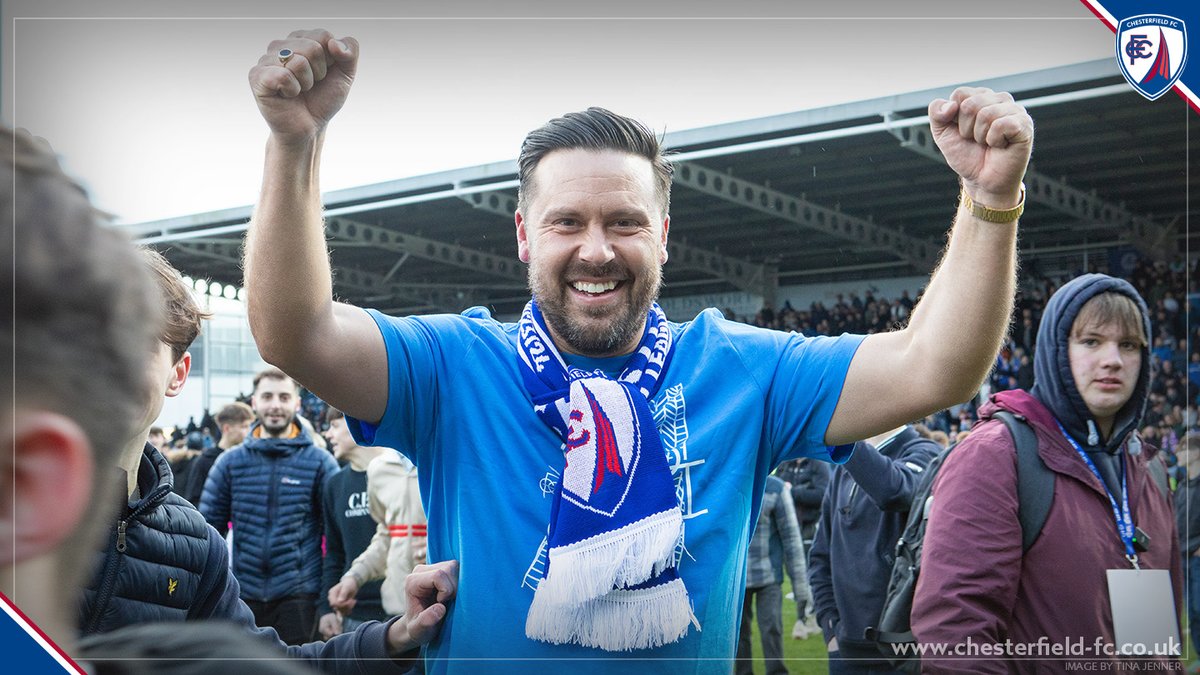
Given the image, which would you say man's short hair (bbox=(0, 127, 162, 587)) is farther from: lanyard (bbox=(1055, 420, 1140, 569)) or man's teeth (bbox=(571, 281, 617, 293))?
lanyard (bbox=(1055, 420, 1140, 569))

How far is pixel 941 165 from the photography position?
627 inches

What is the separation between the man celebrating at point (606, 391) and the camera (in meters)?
1.70

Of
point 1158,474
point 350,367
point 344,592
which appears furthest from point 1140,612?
point 344,592

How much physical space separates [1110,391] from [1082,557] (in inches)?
18.8

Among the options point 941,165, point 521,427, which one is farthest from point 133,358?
point 941,165

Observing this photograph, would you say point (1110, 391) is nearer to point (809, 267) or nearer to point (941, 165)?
point (941, 165)

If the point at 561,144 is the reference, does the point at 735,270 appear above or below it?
above

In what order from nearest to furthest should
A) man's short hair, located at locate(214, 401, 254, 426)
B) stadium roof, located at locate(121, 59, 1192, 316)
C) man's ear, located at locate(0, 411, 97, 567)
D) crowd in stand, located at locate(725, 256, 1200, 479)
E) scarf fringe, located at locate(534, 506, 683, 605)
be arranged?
man's ear, located at locate(0, 411, 97, 567) < scarf fringe, located at locate(534, 506, 683, 605) < man's short hair, located at locate(214, 401, 254, 426) < stadium roof, located at locate(121, 59, 1192, 316) < crowd in stand, located at locate(725, 256, 1200, 479)

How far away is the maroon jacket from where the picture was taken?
2418 mm

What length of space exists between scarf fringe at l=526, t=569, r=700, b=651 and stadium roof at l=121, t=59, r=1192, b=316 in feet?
36.1

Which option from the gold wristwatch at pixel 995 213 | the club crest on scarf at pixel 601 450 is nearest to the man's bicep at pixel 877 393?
the gold wristwatch at pixel 995 213

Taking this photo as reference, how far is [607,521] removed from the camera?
184 cm

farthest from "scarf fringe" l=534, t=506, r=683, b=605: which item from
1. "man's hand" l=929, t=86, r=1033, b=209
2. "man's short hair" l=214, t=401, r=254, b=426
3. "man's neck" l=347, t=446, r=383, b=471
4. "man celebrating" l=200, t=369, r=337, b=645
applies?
"man's short hair" l=214, t=401, r=254, b=426

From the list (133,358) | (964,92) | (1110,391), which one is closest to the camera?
(133,358)
